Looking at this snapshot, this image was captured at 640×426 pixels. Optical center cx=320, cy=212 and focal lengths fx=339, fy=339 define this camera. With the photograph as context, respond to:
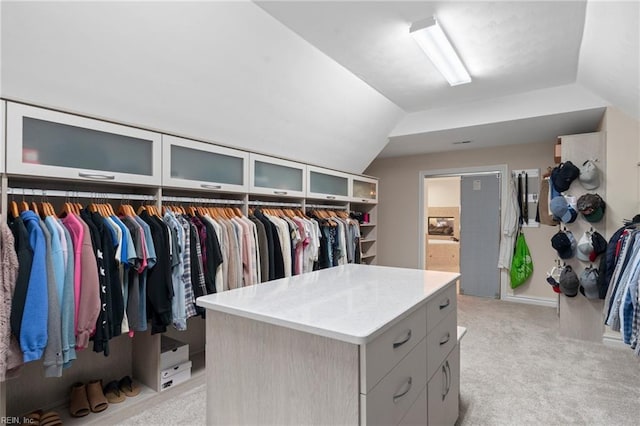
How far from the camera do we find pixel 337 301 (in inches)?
57.5

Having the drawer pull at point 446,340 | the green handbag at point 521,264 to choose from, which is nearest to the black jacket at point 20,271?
the drawer pull at point 446,340

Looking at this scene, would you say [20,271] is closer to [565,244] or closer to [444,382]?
[444,382]

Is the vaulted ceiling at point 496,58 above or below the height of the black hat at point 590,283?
above

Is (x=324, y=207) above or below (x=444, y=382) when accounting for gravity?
above

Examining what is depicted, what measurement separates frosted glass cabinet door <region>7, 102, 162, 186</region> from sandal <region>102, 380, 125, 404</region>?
1451 millimetres

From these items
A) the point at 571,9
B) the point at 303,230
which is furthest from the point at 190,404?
the point at 571,9

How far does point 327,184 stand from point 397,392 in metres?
3.34

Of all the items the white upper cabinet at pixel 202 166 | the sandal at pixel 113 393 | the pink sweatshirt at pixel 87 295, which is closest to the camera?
the pink sweatshirt at pixel 87 295

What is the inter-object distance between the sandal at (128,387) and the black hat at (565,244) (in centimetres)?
412

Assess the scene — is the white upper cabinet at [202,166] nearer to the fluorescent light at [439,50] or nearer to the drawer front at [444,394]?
the fluorescent light at [439,50]

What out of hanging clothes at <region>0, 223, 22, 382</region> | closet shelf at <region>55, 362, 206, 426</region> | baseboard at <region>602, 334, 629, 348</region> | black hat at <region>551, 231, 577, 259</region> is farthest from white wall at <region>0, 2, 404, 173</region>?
baseboard at <region>602, 334, 629, 348</region>

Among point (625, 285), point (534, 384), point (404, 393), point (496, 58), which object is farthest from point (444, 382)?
point (496, 58)

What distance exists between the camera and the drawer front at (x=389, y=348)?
1.08m

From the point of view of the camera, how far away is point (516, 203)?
5.13 metres
